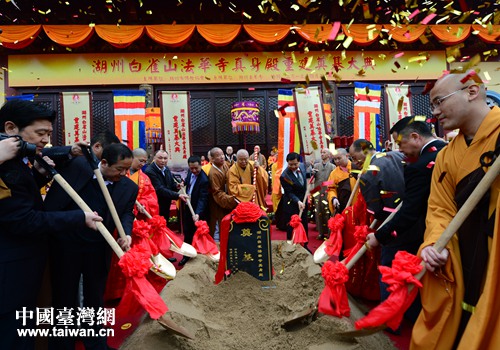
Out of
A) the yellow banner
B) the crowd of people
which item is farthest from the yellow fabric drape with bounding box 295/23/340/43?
the crowd of people

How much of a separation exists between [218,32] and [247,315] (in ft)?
25.7

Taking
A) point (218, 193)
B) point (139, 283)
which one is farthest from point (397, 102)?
point (139, 283)

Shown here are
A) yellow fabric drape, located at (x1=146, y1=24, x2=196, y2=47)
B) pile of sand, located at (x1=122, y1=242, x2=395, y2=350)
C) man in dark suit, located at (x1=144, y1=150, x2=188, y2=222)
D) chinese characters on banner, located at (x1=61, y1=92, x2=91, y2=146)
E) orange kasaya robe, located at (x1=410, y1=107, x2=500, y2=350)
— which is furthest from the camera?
yellow fabric drape, located at (x1=146, y1=24, x2=196, y2=47)

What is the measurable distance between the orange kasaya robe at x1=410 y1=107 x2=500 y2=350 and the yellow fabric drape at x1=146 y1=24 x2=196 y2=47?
27.4 ft

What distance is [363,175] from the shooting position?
119 inches

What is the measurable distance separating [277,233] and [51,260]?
16.0 ft

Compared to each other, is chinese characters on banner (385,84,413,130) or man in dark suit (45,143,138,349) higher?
chinese characters on banner (385,84,413,130)

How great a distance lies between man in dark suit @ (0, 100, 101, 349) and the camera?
1660mm

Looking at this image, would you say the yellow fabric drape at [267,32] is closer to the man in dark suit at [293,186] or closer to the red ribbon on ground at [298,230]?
the man in dark suit at [293,186]

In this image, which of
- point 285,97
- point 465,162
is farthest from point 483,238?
point 285,97

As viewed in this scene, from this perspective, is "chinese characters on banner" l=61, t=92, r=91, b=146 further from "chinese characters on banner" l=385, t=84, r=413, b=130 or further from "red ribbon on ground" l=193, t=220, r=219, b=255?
"chinese characters on banner" l=385, t=84, r=413, b=130

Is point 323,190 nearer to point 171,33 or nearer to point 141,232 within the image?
point 141,232

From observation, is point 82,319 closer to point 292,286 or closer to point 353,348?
point 353,348

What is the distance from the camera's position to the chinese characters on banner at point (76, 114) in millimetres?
7590
